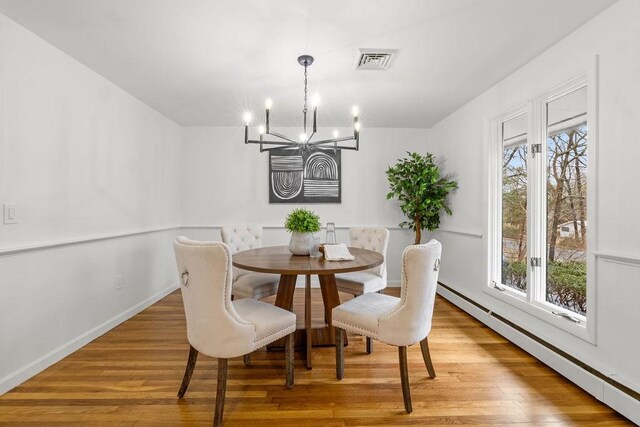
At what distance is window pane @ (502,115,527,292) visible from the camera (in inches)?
111

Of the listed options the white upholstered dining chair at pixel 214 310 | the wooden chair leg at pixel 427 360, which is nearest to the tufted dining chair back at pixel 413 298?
the wooden chair leg at pixel 427 360

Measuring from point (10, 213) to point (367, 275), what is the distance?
8.63 ft

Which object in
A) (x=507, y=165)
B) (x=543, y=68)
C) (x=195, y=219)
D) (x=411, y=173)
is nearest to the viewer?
(x=543, y=68)

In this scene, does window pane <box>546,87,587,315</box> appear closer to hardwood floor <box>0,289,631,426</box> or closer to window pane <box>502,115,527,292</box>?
window pane <box>502,115,527,292</box>

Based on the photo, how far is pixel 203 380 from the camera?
85.2 inches

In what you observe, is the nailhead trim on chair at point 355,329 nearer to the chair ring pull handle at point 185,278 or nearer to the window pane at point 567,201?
the chair ring pull handle at point 185,278

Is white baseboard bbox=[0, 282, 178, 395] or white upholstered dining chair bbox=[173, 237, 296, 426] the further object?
white baseboard bbox=[0, 282, 178, 395]

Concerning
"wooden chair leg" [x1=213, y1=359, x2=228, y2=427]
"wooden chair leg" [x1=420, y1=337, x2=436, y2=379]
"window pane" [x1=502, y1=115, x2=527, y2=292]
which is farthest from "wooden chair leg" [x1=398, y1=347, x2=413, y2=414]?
"window pane" [x1=502, y1=115, x2=527, y2=292]

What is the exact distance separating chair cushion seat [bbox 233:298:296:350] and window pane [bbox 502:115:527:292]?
2125 millimetres

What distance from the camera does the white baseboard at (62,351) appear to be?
80.6 inches

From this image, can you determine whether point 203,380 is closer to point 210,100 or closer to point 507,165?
point 210,100

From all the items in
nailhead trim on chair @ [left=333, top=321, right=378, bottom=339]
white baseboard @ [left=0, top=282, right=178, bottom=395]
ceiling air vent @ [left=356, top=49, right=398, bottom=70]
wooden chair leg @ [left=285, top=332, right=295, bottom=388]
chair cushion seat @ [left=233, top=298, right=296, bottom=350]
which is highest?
ceiling air vent @ [left=356, top=49, right=398, bottom=70]

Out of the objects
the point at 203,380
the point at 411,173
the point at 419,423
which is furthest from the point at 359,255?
the point at 411,173

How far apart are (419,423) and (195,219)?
12.7ft
